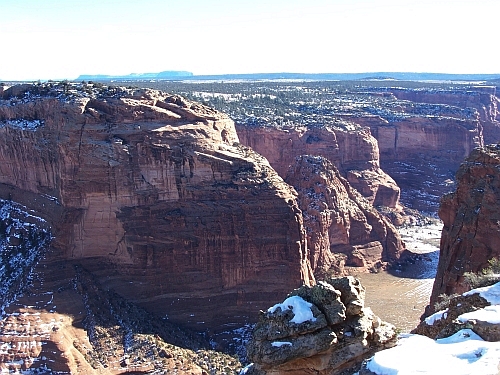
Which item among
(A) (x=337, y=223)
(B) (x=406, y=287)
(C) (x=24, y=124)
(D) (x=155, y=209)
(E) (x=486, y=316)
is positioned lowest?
(B) (x=406, y=287)

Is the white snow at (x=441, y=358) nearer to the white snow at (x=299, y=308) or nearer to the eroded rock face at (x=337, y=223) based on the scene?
the white snow at (x=299, y=308)

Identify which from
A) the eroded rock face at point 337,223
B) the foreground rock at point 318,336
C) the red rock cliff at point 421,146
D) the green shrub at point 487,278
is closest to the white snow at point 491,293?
the green shrub at point 487,278

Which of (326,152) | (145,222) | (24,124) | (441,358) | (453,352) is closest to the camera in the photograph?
(441,358)

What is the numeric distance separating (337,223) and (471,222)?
1027 inches

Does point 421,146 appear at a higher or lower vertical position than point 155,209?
lower

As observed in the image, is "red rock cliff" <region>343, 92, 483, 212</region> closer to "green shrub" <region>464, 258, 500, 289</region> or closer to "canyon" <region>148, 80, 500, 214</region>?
"canyon" <region>148, 80, 500, 214</region>

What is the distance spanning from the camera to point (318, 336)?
17.4m

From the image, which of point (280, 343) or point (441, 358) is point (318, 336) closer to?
point (280, 343)

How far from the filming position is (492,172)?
34.4m

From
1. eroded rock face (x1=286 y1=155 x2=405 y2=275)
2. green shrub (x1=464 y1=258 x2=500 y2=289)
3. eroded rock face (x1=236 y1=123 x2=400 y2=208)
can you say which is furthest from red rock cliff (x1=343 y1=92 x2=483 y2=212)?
green shrub (x1=464 y1=258 x2=500 y2=289)

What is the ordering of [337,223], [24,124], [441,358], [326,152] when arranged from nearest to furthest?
1. [441,358]
2. [24,124]
3. [337,223]
4. [326,152]

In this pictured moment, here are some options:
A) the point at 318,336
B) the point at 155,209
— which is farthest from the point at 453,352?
the point at 155,209

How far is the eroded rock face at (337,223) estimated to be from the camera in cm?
5601

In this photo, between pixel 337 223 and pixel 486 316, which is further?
pixel 337 223
